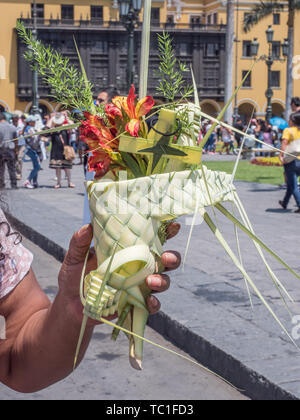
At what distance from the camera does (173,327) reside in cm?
488

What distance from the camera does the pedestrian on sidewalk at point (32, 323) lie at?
1709 millimetres

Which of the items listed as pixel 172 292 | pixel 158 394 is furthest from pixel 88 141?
pixel 172 292

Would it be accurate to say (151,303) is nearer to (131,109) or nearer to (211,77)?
(131,109)

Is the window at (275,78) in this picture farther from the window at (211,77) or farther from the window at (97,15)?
the window at (97,15)

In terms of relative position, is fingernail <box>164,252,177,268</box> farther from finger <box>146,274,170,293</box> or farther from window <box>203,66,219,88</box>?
window <box>203,66,219,88</box>

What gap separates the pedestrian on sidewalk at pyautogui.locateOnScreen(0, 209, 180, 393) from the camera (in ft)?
5.61

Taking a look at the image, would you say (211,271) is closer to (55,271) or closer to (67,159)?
(55,271)

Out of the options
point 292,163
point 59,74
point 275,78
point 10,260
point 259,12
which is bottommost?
point 292,163

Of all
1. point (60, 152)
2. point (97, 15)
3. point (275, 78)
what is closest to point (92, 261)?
point (60, 152)

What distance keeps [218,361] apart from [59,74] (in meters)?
3.03

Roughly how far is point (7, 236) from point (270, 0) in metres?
42.2

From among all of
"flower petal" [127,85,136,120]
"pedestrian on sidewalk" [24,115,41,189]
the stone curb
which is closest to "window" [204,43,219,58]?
"pedestrian on sidewalk" [24,115,41,189]

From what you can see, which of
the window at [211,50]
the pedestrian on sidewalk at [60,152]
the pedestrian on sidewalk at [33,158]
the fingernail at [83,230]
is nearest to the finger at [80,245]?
the fingernail at [83,230]

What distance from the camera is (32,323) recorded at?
1.84 metres
